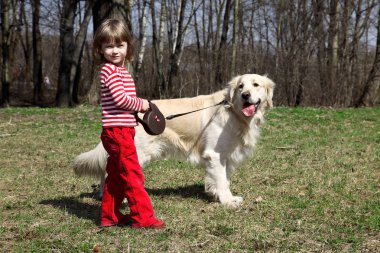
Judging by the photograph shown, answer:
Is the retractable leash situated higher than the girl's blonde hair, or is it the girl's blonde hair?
the girl's blonde hair

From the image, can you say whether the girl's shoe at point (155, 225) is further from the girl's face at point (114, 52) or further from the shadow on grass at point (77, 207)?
the girl's face at point (114, 52)

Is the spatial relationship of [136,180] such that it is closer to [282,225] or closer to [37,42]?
[282,225]

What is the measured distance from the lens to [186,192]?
581cm

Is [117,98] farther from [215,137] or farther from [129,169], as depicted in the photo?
[215,137]

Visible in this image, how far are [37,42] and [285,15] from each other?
1378 cm

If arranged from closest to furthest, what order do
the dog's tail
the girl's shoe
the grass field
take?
the grass field
the girl's shoe
the dog's tail

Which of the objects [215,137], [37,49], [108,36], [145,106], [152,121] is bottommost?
[215,137]

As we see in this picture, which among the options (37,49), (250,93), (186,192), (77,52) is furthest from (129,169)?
(37,49)

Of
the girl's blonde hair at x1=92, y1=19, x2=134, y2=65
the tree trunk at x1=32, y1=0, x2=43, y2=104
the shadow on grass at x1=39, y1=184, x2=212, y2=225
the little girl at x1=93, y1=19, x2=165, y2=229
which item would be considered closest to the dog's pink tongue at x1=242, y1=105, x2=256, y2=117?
the shadow on grass at x1=39, y1=184, x2=212, y2=225

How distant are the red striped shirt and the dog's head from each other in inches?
56.5

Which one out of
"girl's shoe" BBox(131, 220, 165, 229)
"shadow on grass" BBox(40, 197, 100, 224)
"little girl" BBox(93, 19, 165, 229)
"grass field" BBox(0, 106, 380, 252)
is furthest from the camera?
"shadow on grass" BBox(40, 197, 100, 224)

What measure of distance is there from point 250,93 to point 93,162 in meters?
1.90

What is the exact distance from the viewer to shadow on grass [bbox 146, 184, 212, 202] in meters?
5.62

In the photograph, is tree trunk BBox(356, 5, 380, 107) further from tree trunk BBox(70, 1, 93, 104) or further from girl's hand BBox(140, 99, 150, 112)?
girl's hand BBox(140, 99, 150, 112)
